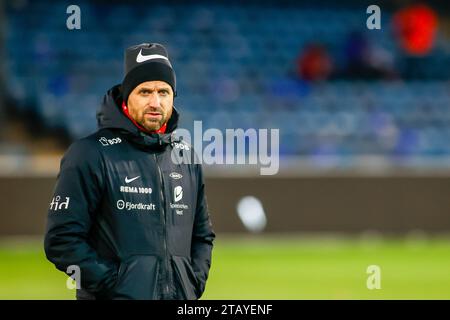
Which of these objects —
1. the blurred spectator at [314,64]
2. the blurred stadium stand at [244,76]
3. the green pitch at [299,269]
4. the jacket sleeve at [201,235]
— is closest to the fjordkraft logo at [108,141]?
the jacket sleeve at [201,235]

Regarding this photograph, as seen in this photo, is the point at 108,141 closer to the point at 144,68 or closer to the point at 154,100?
the point at 154,100

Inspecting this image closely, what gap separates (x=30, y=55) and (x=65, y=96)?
4.74 ft

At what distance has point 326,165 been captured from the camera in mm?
18016

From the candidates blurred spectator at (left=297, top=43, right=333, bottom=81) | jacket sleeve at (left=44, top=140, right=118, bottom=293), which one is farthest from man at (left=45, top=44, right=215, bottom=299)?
blurred spectator at (left=297, top=43, right=333, bottom=81)

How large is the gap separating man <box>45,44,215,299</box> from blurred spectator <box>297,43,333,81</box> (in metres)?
16.7

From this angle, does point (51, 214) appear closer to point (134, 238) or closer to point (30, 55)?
point (134, 238)

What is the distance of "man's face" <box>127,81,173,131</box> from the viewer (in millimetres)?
5426

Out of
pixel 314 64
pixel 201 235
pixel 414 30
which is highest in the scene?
pixel 414 30

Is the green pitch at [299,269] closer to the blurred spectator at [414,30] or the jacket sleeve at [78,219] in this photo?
the jacket sleeve at [78,219]

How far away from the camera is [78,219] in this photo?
5.25 m

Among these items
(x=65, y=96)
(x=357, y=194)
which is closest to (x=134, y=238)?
(x=357, y=194)

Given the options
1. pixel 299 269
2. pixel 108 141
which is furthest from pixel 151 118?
pixel 299 269

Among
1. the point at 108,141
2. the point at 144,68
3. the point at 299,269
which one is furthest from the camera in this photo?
the point at 299,269

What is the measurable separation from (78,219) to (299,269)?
948cm
